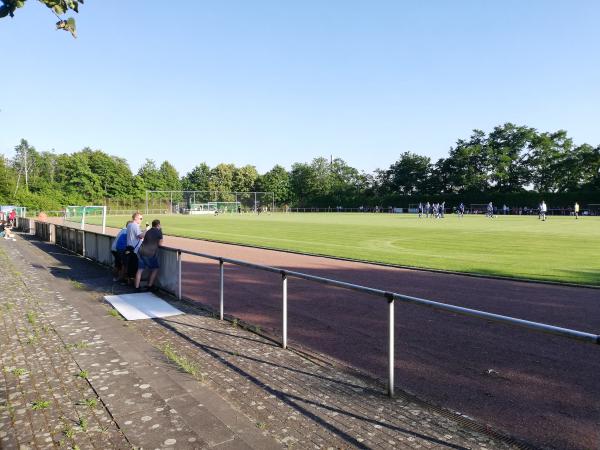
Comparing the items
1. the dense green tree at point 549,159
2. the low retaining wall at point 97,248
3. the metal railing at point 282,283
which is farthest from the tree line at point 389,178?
the metal railing at point 282,283

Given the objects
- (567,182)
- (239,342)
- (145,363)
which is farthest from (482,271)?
(567,182)

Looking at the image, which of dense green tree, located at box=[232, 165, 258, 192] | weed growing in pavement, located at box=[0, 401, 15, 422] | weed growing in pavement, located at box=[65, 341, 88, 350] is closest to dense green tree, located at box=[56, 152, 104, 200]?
dense green tree, located at box=[232, 165, 258, 192]

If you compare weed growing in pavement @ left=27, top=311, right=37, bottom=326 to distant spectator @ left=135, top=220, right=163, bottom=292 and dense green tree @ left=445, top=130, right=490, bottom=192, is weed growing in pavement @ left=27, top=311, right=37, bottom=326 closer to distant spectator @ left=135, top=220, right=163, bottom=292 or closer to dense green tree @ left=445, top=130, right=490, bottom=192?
distant spectator @ left=135, top=220, right=163, bottom=292

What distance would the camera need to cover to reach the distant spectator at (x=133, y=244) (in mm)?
11219

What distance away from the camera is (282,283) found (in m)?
7.03

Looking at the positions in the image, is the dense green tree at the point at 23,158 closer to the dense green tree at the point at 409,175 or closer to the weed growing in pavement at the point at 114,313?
the dense green tree at the point at 409,175

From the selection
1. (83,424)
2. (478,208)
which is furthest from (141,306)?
(478,208)

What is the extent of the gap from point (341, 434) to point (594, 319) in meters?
6.39

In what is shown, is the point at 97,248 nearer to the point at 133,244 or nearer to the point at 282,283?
the point at 133,244

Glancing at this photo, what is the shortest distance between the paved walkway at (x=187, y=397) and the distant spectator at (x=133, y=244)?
363 cm

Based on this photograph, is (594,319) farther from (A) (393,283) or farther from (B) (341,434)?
(B) (341,434)

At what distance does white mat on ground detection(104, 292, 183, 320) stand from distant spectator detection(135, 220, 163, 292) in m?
0.45

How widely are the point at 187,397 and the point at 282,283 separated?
2.65m

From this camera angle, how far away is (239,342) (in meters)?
6.72
